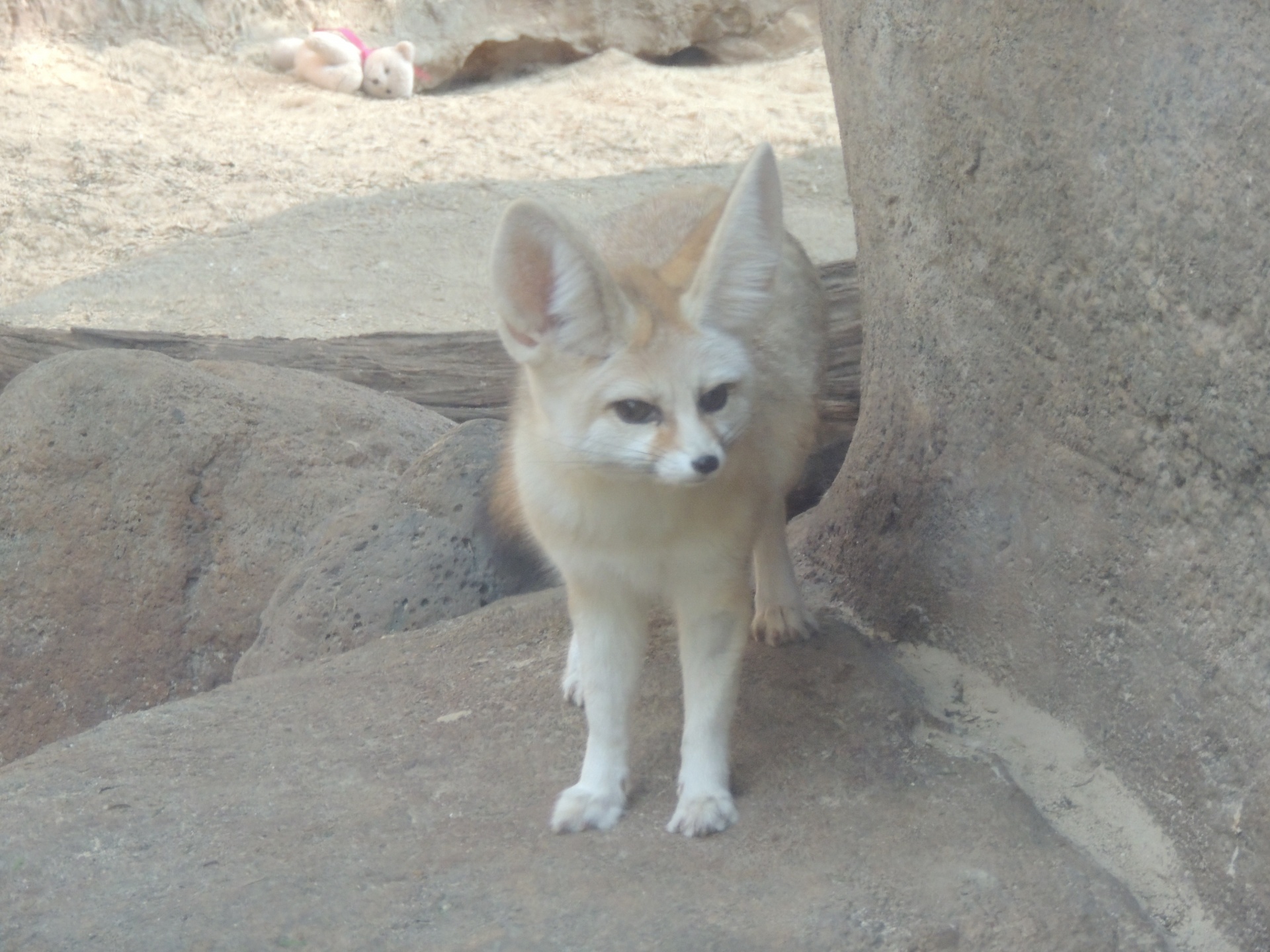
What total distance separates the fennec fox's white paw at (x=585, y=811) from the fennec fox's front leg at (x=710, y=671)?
0.13 metres

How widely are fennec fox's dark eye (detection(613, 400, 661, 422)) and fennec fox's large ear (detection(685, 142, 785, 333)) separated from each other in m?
0.22

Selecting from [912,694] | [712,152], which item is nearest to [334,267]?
[712,152]

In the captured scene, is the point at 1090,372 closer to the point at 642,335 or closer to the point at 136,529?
the point at 642,335

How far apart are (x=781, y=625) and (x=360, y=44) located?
9.01 metres

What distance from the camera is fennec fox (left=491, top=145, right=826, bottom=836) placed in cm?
241

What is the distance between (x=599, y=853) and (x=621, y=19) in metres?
10.7

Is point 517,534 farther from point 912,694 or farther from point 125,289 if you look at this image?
point 125,289

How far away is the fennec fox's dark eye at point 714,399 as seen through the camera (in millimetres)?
2467

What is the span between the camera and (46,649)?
4.60 metres

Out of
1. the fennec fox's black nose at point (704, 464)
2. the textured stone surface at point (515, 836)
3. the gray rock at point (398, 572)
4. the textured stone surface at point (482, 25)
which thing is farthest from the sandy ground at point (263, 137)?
the fennec fox's black nose at point (704, 464)

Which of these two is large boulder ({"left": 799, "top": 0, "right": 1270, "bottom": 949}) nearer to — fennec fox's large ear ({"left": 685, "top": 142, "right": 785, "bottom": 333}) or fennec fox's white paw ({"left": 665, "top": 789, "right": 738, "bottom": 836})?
fennec fox's large ear ({"left": 685, "top": 142, "right": 785, "bottom": 333})

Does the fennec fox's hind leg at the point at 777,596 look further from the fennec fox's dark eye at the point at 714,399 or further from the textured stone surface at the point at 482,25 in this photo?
the textured stone surface at the point at 482,25

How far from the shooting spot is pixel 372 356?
5648 millimetres

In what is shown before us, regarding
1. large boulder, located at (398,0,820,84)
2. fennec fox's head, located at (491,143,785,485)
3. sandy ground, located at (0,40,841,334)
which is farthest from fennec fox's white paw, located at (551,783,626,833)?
large boulder, located at (398,0,820,84)
